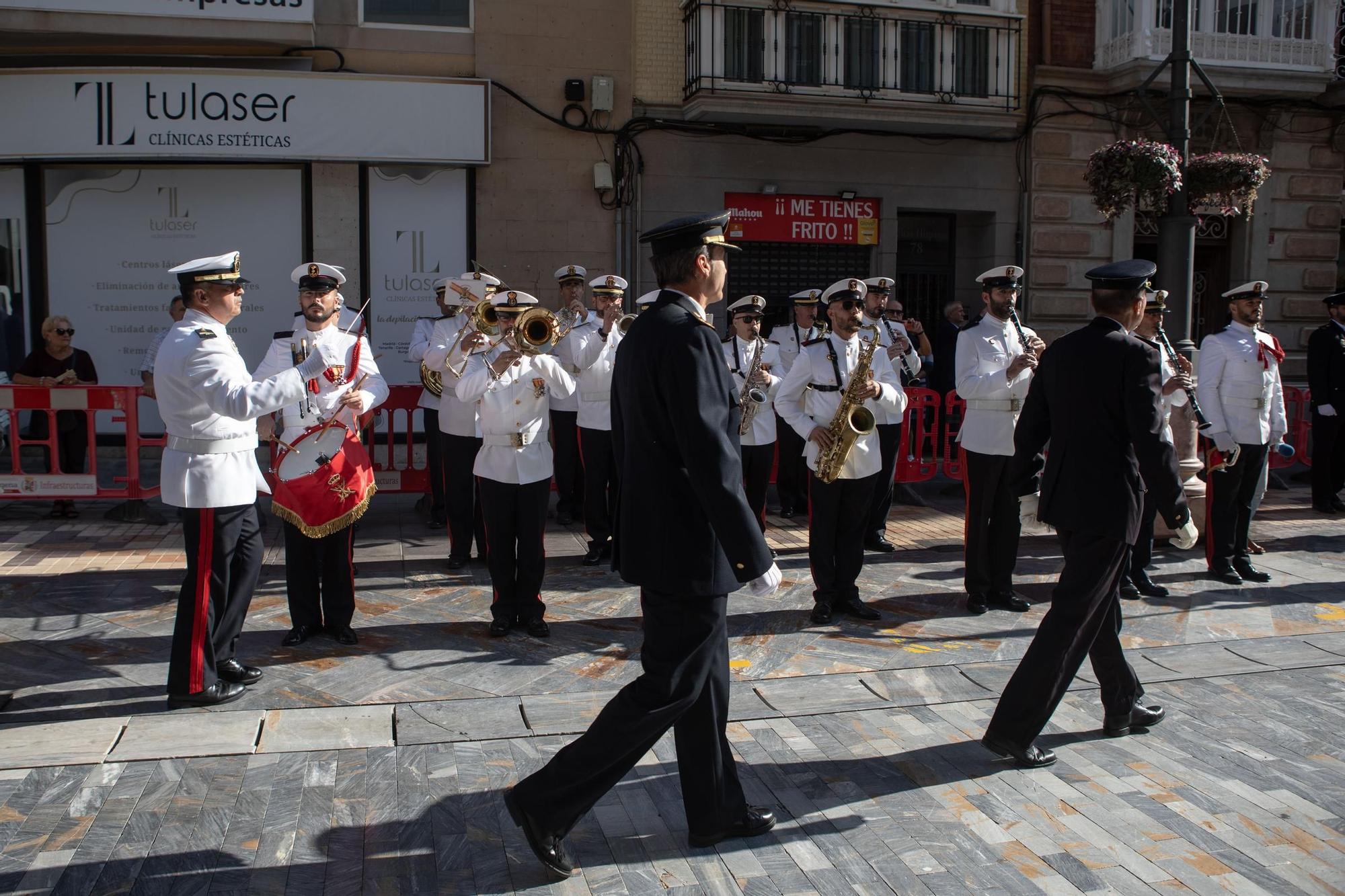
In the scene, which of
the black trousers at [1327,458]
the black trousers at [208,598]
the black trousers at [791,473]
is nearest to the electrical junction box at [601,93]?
the black trousers at [791,473]

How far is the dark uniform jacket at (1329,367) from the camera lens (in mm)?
10906

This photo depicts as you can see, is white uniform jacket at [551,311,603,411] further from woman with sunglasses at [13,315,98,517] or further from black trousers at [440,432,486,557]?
woman with sunglasses at [13,315,98,517]

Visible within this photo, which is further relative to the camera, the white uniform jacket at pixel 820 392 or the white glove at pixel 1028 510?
the white uniform jacket at pixel 820 392

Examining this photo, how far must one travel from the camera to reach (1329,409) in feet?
35.9

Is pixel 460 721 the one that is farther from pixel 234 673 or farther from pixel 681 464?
pixel 681 464

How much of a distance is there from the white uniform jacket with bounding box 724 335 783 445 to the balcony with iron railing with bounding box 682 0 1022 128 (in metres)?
5.23

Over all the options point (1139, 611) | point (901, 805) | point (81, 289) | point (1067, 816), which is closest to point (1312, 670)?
point (1139, 611)

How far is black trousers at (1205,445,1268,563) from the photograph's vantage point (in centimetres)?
802

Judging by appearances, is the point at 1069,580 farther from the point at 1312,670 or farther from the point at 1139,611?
the point at 1139,611

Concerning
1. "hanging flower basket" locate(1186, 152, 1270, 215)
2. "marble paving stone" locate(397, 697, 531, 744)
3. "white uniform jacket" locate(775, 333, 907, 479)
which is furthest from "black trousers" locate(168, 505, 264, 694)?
"hanging flower basket" locate(1186, 152, 1270, 215)

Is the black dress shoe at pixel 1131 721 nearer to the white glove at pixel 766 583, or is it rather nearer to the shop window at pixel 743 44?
the white glove at pixel 766 583

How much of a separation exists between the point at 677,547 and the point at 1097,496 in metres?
1.98

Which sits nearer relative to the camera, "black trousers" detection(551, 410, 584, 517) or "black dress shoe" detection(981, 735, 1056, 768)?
"black dress shoe" detection(981, 735, 1056, 768)

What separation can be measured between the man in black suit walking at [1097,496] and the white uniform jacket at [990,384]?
7.29 ft
